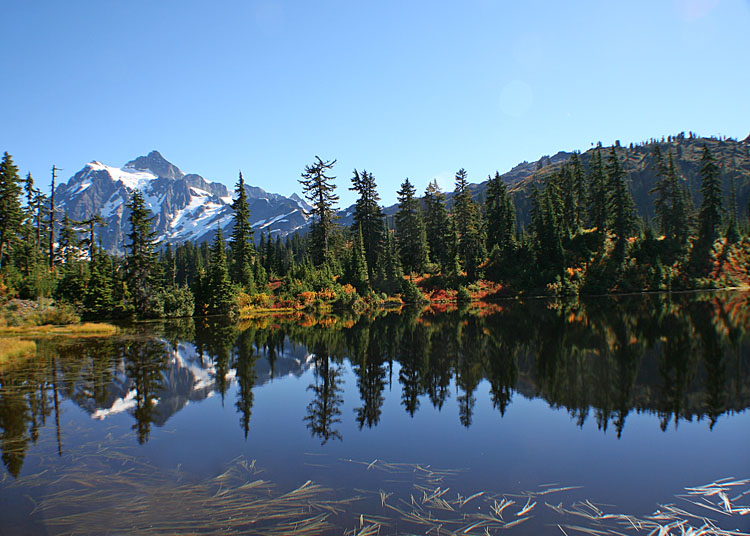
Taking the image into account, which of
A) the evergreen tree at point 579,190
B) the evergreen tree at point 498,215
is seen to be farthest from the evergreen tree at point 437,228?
the evergreen tree at point 579,190

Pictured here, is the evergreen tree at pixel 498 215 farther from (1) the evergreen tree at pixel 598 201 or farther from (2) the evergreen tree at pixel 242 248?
(2) the evergreen tree at pixel 242 248

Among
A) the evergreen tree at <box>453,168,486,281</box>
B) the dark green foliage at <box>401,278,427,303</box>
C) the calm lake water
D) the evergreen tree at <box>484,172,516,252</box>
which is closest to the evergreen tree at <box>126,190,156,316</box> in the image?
the calm lake water

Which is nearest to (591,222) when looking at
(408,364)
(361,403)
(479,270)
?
(479,270)

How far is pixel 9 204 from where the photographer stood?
1724 inches

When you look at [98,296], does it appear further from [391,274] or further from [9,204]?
[391,274]

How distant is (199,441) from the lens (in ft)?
29.3

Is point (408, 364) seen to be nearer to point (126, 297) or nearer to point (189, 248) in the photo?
point (126, 297)

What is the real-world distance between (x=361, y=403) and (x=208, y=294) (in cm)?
3935

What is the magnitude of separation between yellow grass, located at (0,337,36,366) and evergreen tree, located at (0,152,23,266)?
2570cm

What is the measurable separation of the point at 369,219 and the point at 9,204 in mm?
42147

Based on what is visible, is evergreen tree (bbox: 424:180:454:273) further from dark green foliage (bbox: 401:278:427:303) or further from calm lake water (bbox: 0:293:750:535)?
calm lake water (bbox: 0:293:750:535)

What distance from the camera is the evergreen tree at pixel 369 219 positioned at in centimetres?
6612

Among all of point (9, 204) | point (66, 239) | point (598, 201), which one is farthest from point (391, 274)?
point (66, 239)

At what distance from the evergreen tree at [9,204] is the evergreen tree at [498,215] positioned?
60185 mm
